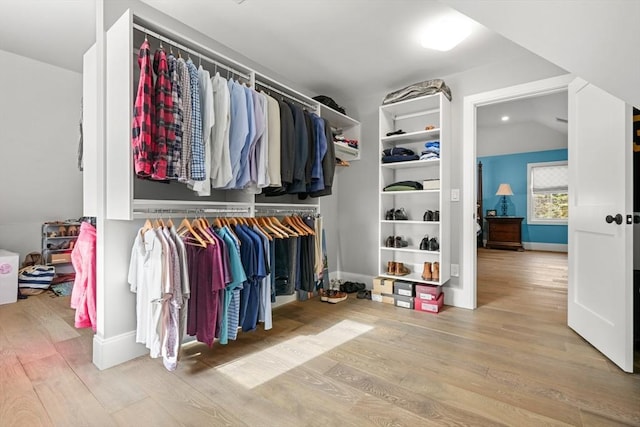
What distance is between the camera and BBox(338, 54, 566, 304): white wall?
2930 mm

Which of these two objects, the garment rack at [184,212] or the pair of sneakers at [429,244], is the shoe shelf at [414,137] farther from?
the garment rack at [184,212]

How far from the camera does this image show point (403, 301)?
2865 millimetres

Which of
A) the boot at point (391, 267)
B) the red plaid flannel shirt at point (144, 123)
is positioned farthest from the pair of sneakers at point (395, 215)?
the red plaid flannel shirt at point (144, 123)

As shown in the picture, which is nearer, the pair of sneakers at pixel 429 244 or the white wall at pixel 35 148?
the pair of sneakers at pixel 429 244

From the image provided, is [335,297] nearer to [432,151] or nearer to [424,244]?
[424,244]

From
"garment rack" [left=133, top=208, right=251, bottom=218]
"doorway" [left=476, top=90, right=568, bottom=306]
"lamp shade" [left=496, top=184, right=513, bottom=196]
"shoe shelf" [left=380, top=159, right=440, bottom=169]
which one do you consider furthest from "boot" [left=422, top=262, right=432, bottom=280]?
"lamp shade" [left=496, top=184, right=513, bottom=196]

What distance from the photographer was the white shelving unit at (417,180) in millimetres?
2822

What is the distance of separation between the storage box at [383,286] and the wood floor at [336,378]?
0.48 m

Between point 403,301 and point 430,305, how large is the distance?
0.82 feet

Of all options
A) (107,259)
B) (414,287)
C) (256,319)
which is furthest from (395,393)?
(107,259)

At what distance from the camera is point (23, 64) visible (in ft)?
10.7

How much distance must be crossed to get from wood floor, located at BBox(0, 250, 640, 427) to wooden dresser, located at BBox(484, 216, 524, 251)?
5002 millimetres

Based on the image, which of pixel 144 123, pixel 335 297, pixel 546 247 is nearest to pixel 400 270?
pixel 335 297

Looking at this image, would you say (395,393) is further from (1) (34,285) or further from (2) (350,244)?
(1) (34,285)
